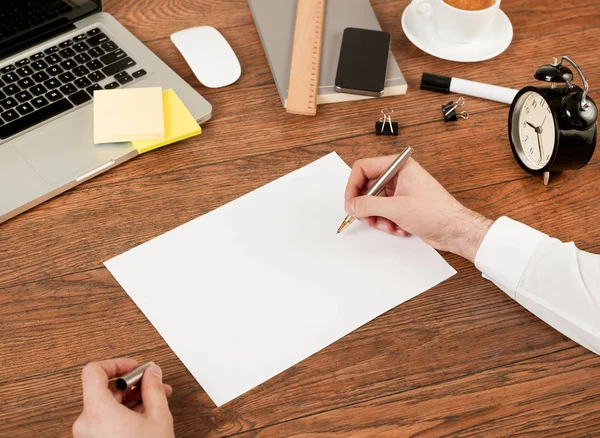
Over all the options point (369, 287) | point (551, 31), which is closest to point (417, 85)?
point (551, 31)

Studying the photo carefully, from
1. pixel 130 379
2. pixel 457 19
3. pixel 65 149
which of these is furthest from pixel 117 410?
pixel 457 19

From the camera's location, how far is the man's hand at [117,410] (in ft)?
2.42

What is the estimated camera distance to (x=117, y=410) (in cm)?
75

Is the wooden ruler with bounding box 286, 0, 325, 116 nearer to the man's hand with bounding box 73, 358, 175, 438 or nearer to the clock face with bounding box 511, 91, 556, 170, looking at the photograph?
the clock face with bounding box 511, 91, 556, 170

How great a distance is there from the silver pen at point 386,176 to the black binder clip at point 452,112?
20 cm

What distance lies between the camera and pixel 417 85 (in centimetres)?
120

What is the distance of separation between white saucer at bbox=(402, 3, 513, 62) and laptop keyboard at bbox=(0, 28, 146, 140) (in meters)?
0.53

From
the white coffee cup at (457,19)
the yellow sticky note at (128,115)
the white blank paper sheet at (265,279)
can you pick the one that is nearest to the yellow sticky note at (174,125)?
the yellow sticky note at (128,115)

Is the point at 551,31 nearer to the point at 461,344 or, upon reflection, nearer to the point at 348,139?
the point at 348,139

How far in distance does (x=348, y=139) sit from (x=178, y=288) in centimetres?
41

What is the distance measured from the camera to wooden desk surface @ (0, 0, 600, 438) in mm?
827

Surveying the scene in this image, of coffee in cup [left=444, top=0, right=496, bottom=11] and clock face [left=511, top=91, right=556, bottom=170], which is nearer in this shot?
clock face [left=511, top=91, right=556, bottom=170]

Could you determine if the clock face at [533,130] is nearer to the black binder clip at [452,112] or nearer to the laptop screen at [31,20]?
the black binder clip at [452,112]

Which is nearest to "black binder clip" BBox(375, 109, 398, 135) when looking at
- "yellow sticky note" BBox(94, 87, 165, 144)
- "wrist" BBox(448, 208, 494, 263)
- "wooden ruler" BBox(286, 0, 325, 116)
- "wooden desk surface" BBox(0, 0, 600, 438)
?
"wooden desk surface" BBox(0, 0, 600, 438)
